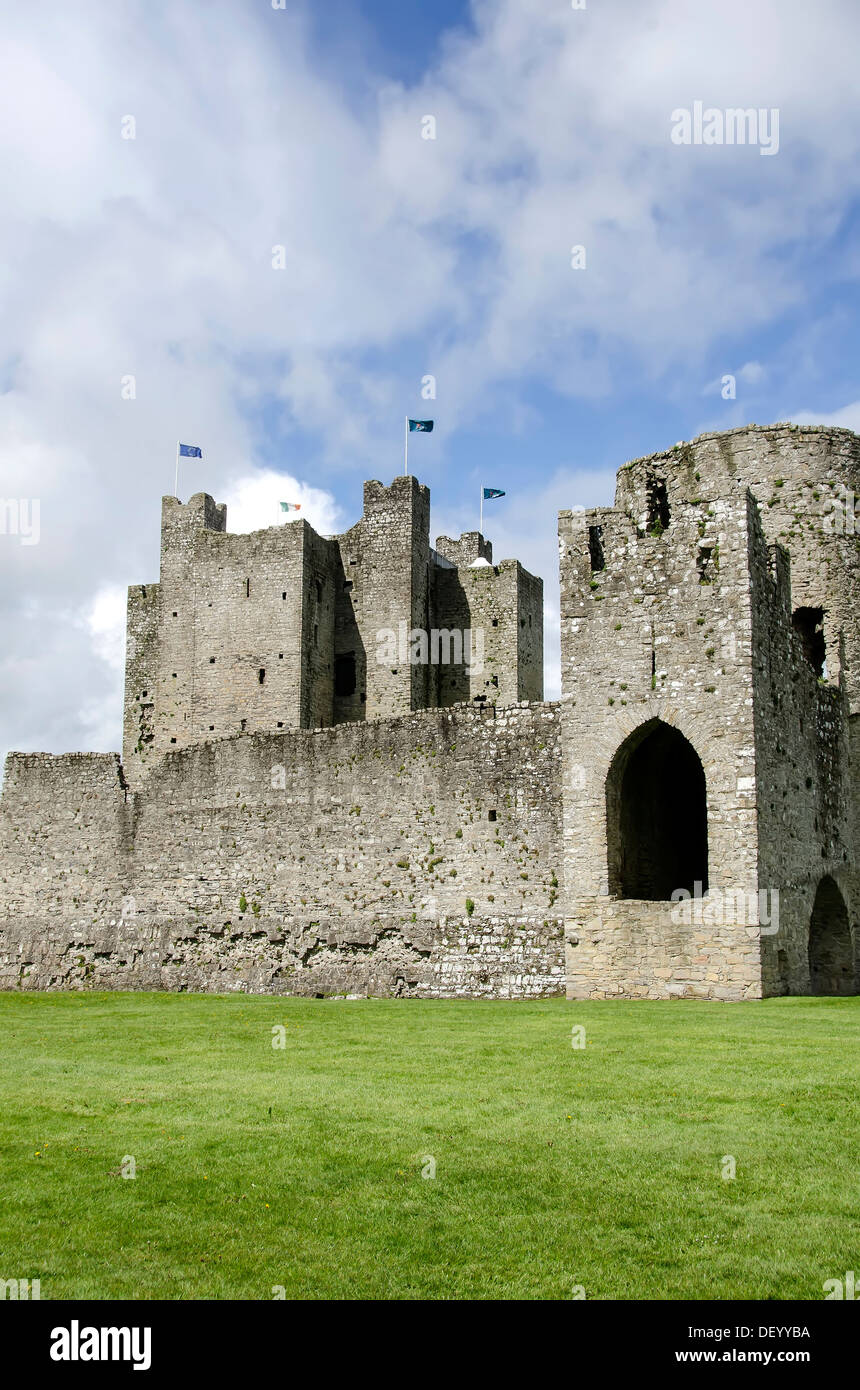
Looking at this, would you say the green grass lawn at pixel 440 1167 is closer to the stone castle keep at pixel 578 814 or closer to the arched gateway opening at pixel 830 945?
the stone castle keep at pixel 578 814

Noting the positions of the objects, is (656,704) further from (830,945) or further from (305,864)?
(305,864)

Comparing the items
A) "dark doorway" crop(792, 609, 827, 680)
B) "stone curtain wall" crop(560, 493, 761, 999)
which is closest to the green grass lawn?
"stone curtain wall" crop(560, 493, 761, 999)

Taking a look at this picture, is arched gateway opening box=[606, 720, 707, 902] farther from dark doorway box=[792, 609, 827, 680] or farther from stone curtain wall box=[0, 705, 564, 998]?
dark doorway box=[792, 609, 827, 680]

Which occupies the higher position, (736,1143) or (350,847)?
(350,847)

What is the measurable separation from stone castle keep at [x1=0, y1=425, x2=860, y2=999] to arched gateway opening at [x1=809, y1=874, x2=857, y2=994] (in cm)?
6

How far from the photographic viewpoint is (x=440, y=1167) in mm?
8258

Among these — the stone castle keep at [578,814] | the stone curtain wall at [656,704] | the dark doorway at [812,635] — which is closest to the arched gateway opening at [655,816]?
the stone castle keep at [578,814]

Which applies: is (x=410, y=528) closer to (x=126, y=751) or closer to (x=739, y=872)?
(x=126, y=751)

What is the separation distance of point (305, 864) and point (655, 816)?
23.3ft

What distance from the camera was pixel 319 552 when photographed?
4197cm

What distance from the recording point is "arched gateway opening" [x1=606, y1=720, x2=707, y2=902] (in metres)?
20.1

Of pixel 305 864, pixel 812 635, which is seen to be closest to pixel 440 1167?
pixel 305 864
